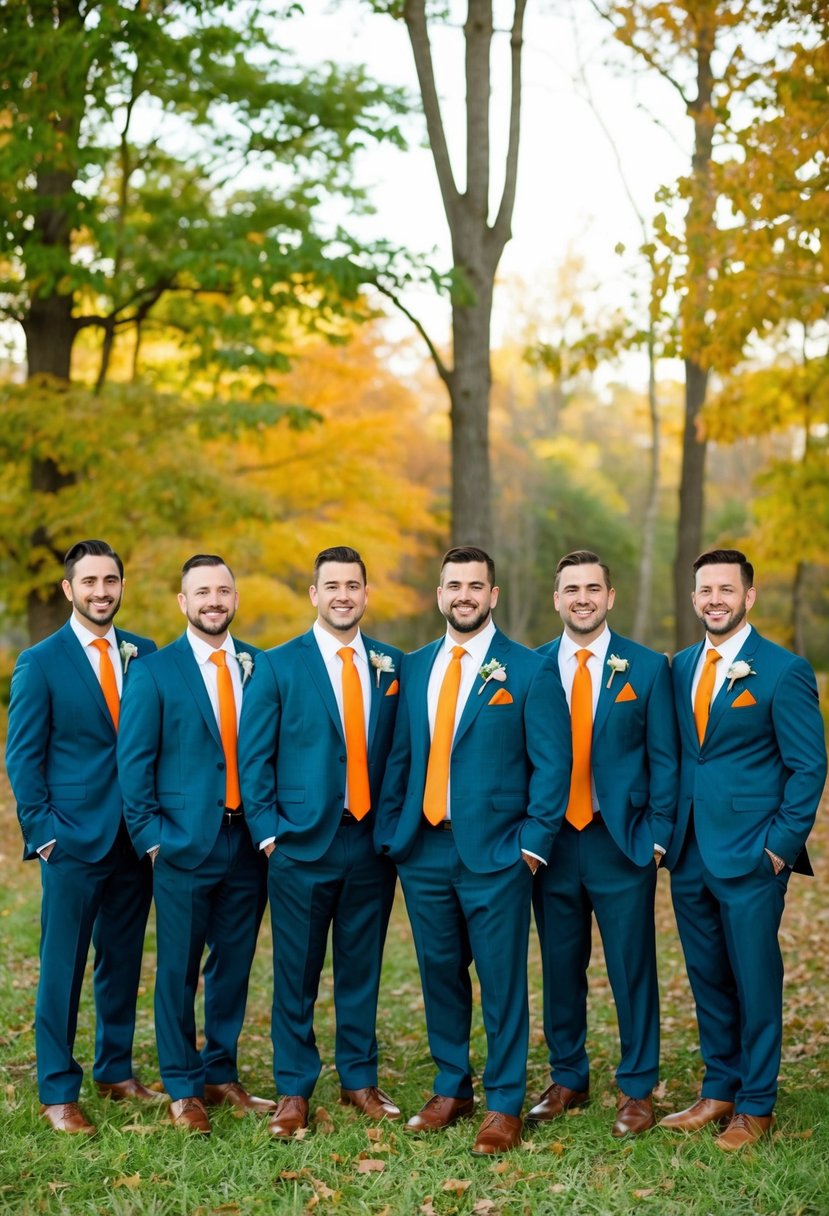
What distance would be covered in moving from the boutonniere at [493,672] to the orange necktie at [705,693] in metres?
0.80

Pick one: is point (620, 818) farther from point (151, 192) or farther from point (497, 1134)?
point (151, 192)

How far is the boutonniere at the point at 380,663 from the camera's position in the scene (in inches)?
212

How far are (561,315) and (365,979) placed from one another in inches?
1149

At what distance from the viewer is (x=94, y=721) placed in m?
5.39

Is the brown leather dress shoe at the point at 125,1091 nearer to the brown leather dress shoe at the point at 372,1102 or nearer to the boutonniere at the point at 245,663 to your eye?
the brown leather dress shoe at the point at 372,1102

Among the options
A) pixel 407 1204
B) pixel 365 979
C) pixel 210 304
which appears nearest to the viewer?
pixel 407 1204

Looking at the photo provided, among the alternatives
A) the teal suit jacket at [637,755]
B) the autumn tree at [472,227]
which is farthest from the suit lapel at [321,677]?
the autumn tree at [472,227]

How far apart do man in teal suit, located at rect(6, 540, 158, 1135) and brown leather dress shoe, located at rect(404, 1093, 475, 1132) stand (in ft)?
4.03

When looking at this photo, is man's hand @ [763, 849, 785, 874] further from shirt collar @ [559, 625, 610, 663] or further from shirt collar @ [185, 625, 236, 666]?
shirt collar @ [185, 625, 236, 666]

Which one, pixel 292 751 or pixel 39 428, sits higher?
pixel 39 428

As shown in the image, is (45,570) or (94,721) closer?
(94,721)

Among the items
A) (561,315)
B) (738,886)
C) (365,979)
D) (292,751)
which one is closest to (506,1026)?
(365,979)

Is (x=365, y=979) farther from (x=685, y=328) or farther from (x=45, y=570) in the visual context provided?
(x=45, y=570)

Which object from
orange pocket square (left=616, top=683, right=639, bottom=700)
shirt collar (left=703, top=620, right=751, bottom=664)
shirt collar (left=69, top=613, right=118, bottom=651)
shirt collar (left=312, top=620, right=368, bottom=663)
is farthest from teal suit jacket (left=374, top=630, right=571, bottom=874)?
shirt collar (left=69, top=613, right=118, bottom=651)
